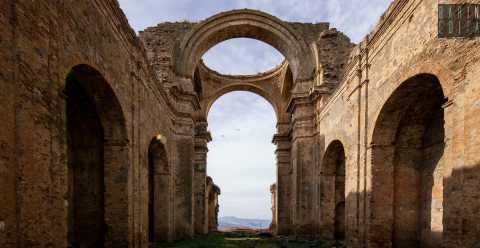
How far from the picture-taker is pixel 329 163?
11930mm

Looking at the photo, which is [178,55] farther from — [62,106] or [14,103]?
[14,103]

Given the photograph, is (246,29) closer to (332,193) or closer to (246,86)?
(246,86)

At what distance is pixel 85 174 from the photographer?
7.01 m

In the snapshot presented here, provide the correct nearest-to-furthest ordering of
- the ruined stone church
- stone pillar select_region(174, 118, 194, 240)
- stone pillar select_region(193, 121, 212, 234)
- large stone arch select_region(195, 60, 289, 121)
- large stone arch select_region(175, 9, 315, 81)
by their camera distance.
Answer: the ruined stone church → stone pillar select_region(174, 118, 194, 240) → large stone arch select_region(175, 9, 315, 81) → stone pillar select_region(193, 121, 212, 234) → large stone arch select_region(195, 60, 289, 121)

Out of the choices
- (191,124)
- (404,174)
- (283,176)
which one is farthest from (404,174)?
(283,176)

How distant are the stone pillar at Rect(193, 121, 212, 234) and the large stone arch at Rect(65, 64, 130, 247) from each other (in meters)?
9.71

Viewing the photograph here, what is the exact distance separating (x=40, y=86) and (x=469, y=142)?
6528 mm

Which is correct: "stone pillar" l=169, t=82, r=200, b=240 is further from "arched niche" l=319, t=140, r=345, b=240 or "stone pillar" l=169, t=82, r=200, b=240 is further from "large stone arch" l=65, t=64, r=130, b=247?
"arched niche" l=319, t=140, r=345, b=240

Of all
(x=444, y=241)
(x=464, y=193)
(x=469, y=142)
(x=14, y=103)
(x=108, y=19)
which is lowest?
(x=444, y=241)

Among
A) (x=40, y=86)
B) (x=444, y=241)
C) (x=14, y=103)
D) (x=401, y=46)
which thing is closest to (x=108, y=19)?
(x=40, y=86)

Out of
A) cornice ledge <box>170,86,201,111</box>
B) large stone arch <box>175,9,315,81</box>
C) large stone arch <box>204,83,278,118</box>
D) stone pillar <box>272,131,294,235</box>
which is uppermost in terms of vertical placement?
large stone arch <box>175,9,315,81</box>

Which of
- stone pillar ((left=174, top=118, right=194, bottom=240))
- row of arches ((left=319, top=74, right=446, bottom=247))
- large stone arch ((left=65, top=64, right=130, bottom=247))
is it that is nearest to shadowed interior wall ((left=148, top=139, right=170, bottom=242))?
stone pillar ((left=174, top=118, right=194, bottom=240))

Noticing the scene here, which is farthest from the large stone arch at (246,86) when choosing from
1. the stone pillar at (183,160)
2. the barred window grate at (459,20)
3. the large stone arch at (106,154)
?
the barred window grate at (459,20)

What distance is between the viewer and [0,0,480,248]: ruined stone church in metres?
3.78
